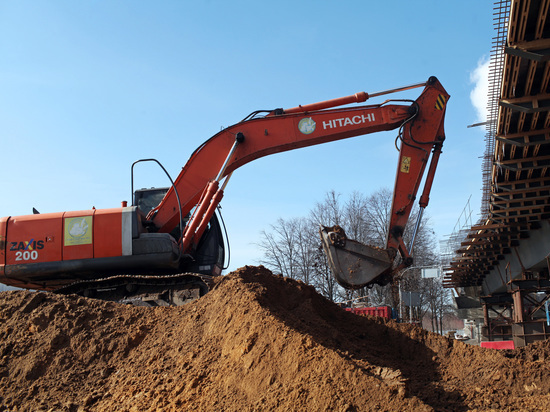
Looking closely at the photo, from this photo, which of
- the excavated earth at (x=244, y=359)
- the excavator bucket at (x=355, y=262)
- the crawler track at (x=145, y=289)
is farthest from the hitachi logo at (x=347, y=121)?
the crawler track at (x=145, y=289)

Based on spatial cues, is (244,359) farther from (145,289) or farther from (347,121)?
(347,121)

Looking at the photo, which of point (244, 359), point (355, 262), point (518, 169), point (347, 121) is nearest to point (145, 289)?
point (355, 262)

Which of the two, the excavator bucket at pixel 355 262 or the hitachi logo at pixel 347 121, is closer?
the excavator bucket at pixel 355 262

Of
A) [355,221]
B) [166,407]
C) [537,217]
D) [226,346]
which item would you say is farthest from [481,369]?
[355,221]

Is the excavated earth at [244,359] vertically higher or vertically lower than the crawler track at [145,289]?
lower

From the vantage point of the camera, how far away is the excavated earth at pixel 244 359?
5.50 metres

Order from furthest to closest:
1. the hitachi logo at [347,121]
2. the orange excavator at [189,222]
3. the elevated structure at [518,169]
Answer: the hitachi logo at [347,121] < the orange excavator at [189,222] < the elevated structure at [518,169]

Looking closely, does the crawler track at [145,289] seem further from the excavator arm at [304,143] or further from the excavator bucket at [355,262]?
the excavator bucket at [355,262]

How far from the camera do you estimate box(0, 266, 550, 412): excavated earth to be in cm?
550

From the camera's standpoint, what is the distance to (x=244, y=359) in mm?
6219

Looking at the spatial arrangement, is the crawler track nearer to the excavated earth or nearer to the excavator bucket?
the excavated earth

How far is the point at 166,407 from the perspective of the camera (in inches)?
232

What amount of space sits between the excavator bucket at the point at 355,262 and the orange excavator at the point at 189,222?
0.91ft

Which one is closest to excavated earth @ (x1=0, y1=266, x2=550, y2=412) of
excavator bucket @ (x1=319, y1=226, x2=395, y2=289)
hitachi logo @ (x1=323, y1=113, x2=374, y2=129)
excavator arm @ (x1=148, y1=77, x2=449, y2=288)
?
excavator bucket @ (x1=319, y1=226, x2=395, y2=289)
